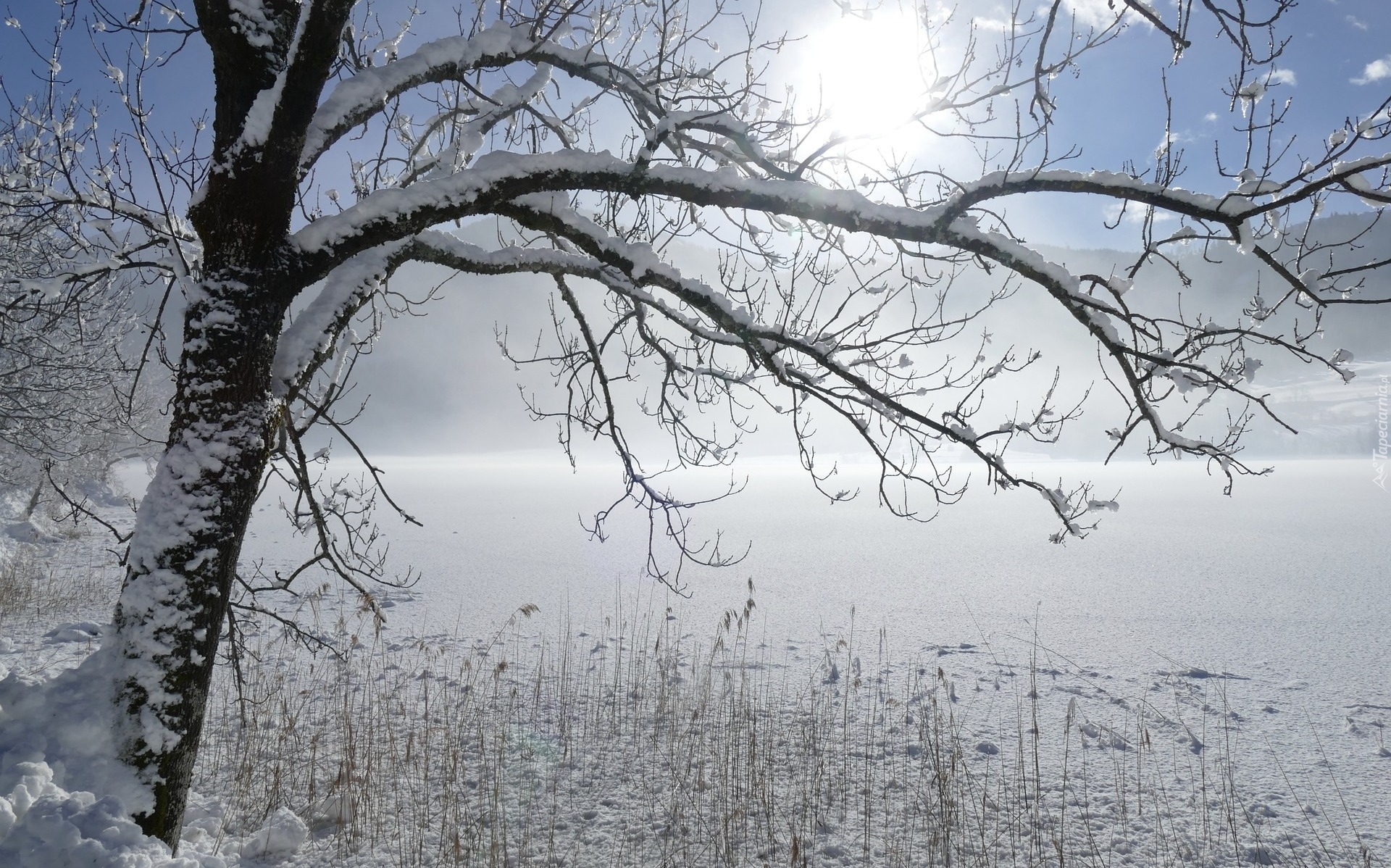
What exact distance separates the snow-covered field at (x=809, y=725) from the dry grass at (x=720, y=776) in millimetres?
23

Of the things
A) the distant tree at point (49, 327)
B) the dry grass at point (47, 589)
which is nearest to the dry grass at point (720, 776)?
the distant tree at point (49, 327)

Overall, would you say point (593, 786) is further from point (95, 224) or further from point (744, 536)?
point (744, 536)

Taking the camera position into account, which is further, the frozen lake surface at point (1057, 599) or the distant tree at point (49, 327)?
the frozen lake surface at point (1057, 599)

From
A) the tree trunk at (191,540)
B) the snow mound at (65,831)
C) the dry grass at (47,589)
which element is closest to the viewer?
the snow mound at (65,831)

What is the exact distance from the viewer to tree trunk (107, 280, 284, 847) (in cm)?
224

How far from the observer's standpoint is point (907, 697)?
19.0ft

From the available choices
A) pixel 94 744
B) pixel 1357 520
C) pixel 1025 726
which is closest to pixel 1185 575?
pixel 1025 726

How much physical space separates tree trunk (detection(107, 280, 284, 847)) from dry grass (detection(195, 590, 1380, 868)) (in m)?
1.45

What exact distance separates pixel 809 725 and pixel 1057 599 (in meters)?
6.92

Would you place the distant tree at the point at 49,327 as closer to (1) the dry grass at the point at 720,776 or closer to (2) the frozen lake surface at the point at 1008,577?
(1) the dry grass at the point at 720,776

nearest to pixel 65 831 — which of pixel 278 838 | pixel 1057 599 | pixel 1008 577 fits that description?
pixel 278 838

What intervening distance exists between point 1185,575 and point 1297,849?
999 cm

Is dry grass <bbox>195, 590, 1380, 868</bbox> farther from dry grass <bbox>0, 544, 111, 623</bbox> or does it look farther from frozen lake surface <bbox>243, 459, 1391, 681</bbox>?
dry grass <bbox>0, 544, 111, 623</bbox>

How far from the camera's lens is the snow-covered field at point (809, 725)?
3.60m
